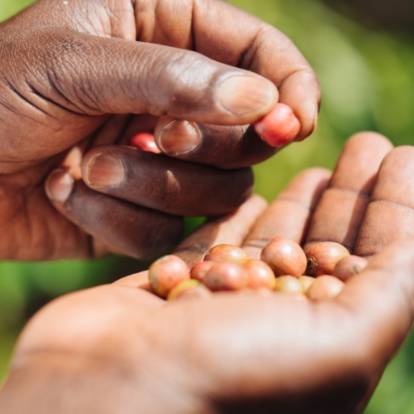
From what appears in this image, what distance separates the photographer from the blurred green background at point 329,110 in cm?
448

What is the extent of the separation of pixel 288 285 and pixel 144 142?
4.99 feet

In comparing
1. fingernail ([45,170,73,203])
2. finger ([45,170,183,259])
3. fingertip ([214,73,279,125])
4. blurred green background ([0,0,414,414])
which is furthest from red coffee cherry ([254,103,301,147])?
blurred green background ([0,0,414,414])

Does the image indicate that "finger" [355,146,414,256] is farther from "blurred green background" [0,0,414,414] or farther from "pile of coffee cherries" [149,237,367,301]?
"blurred green background" [0,0,414,414]

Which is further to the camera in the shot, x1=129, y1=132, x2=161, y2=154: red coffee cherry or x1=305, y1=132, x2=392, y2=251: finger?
x1=129, y1=132, x2=161, y2=154: red coffee cherry

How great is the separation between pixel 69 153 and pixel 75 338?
1929 mm

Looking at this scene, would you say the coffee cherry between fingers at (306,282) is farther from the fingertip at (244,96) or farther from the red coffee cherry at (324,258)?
the fingertip at (244,96)

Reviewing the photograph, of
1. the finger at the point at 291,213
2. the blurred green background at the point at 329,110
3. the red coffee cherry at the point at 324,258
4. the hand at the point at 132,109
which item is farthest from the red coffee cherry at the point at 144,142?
the blurred green background at the point at 329,110

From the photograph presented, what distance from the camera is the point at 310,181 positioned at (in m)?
3.47

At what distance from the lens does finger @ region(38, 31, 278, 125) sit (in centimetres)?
210

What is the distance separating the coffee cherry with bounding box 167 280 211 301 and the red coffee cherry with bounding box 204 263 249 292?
53 mm

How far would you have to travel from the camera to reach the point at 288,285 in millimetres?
2141

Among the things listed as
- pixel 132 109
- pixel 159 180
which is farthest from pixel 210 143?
pixel 132 109

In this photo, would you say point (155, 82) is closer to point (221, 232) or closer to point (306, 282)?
point (306, 282)

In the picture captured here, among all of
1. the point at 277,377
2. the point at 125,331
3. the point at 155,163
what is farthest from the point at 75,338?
the point at 155,163
